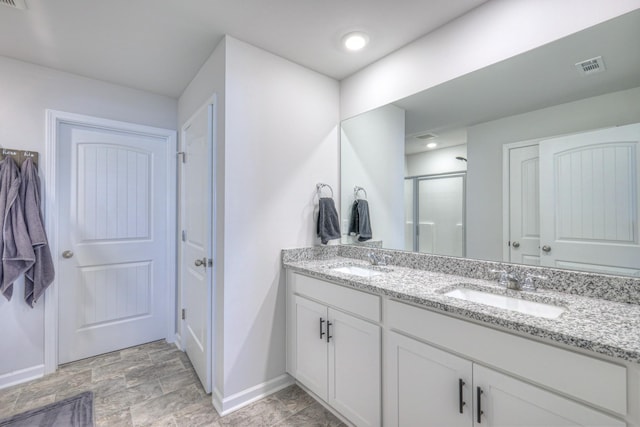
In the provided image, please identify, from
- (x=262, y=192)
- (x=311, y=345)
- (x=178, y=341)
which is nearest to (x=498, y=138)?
(x=262, y=192)

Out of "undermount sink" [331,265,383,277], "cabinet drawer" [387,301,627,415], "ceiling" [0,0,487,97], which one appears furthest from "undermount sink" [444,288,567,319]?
"ceiling" [0,0,487,97]

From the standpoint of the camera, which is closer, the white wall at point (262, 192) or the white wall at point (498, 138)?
the white wall at point (498, 138)

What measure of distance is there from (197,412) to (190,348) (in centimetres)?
67

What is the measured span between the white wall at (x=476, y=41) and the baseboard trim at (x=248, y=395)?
207 centimetres

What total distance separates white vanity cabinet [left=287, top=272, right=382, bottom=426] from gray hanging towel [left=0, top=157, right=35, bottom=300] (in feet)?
6.07

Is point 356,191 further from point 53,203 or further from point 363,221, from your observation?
point 53,203

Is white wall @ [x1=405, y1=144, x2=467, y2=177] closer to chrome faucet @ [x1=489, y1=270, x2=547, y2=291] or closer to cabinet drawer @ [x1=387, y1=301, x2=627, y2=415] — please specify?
chrome faucet @ [x1=489, y1=270, x2=547, y2=291]

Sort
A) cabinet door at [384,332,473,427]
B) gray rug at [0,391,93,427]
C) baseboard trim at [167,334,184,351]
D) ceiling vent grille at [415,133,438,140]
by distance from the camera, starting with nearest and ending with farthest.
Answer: cabinet door at [384,332,473,427], gray rug at [0,391,93,427], ceiling vent grille at [415,133,438,140], baseboard trim at [167,334,184,351]

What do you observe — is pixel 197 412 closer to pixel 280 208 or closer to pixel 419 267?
pixel 280 208

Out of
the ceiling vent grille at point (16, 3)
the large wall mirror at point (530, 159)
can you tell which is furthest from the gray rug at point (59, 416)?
the ceiling vent grille at point (16, 3)

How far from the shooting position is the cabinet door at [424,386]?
3.66ft

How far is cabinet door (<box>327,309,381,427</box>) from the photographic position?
1.45 m

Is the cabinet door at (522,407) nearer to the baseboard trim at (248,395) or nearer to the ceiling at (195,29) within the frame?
the baseboard trim at (248,395)

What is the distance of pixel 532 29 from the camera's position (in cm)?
138
